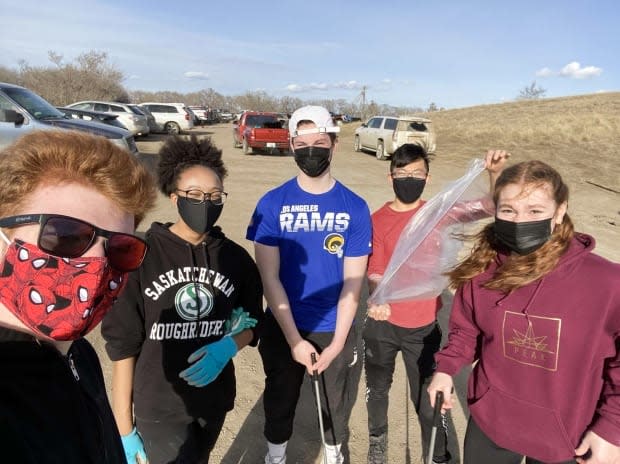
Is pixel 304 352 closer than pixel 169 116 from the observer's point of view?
Yes

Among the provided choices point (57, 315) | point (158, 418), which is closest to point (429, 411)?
point (158, 418)

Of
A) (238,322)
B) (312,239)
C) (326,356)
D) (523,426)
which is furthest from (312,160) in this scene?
(523,426)

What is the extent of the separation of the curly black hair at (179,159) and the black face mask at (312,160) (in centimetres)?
49

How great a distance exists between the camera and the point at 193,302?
1.88 metres

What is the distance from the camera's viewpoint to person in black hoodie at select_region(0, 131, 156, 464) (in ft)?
2.77

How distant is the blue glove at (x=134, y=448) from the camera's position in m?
1.86

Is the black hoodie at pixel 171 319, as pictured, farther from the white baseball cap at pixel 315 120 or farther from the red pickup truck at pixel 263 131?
the red pickup truck at pixel 263 131

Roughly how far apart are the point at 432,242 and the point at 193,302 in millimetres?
1482

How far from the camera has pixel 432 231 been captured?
96.0 inches

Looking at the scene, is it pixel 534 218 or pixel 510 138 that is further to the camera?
pixel 510 138

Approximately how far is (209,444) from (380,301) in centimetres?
127

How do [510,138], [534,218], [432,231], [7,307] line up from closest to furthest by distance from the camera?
[7,307] < [534,218] < [432,231] < [510,138]

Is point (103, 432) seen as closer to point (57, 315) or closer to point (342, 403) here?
point (57, 315)

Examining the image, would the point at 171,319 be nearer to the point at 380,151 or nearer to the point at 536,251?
the point at 536,251
